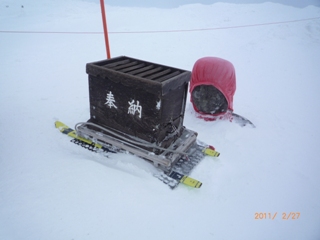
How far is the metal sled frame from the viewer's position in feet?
7.78

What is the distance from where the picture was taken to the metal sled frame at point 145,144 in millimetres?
2371

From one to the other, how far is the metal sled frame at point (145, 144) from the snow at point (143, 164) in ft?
0.41

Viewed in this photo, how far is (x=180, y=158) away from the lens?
2639 mm

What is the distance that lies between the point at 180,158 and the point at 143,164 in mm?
432

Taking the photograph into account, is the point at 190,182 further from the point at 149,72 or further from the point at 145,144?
the point at 149,72

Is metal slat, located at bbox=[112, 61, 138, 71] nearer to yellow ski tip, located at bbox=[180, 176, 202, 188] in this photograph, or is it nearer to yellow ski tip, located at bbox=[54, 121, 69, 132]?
yellow ski tip, located at bbox=[54, 121, 69, 132]

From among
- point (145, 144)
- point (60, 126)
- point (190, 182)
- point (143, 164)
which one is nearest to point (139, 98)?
point (145, 144)

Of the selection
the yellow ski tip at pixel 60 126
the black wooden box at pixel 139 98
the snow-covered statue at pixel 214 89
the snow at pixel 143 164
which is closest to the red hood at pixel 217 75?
the snow-covered statue at pixel 214 89

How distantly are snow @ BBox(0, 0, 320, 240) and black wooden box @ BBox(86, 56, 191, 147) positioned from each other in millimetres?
363

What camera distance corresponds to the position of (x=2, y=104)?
11.0 feet

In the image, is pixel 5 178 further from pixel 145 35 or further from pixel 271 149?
pixel 145 35
